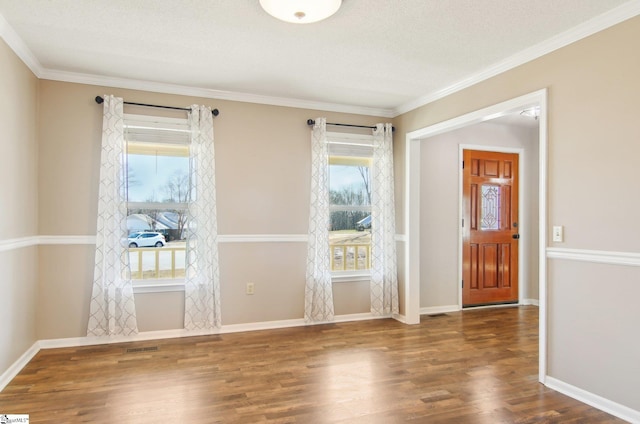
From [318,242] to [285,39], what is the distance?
2215 millimetres

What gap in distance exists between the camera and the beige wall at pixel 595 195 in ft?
8.09

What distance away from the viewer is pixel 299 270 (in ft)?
14.9

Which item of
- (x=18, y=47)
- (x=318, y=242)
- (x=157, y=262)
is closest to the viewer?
(x=18, y=47)

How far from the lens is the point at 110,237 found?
3.75 metres

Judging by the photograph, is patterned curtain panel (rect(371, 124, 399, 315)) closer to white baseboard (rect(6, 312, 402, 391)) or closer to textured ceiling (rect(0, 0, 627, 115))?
white baseboard (rect(6, 312, 402, 391))

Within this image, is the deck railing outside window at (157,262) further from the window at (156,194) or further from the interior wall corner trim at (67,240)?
the interior wall corner trim at (67,240)

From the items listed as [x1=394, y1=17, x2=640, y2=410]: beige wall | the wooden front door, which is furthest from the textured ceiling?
the wooden front door

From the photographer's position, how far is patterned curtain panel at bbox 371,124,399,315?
15.6 feet

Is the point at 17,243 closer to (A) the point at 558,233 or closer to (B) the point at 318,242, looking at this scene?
(B) the point at 318,242

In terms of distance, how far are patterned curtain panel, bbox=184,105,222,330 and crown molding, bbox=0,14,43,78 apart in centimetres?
131

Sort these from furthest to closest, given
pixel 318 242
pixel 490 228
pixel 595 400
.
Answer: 1. pixel 490 228
2. pixel 318 242
3. pixel 595 400

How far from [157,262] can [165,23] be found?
229 centimetres

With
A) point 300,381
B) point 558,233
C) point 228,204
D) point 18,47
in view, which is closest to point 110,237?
point 228,204

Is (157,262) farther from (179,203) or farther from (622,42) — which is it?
(622,42)
